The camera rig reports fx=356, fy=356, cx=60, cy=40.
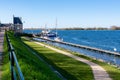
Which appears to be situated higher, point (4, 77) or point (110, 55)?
point (4, 77)

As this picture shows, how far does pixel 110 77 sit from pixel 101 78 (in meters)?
1.18

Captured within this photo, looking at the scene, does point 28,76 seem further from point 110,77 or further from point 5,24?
point 5,24

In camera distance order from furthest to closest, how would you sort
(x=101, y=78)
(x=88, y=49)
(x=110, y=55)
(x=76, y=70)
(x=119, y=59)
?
(x=88, y=49), (x=110, y=55), (x=119, y=59), (x=76, y=70), (x=101, y=78)

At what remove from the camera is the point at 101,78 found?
21.9 m

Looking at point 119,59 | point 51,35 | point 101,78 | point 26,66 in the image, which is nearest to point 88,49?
point 119,59

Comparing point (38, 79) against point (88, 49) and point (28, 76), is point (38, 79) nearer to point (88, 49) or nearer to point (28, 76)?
point (28, 76)

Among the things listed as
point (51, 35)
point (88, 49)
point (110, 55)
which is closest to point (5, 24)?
point (51, 35)

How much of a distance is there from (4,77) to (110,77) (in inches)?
393

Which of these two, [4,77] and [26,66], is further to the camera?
[26,66]

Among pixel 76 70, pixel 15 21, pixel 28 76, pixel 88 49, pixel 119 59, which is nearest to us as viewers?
pixel 28 76

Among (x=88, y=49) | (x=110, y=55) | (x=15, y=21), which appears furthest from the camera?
(x=15, y=21)

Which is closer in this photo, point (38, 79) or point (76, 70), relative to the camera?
point (38, 79)

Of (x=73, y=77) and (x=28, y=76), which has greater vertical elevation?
(x=28, y=76)

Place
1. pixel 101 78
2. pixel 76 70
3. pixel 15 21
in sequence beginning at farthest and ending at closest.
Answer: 1. pixel 15 21
2. pixel 76 70
3. pixel 101 78
